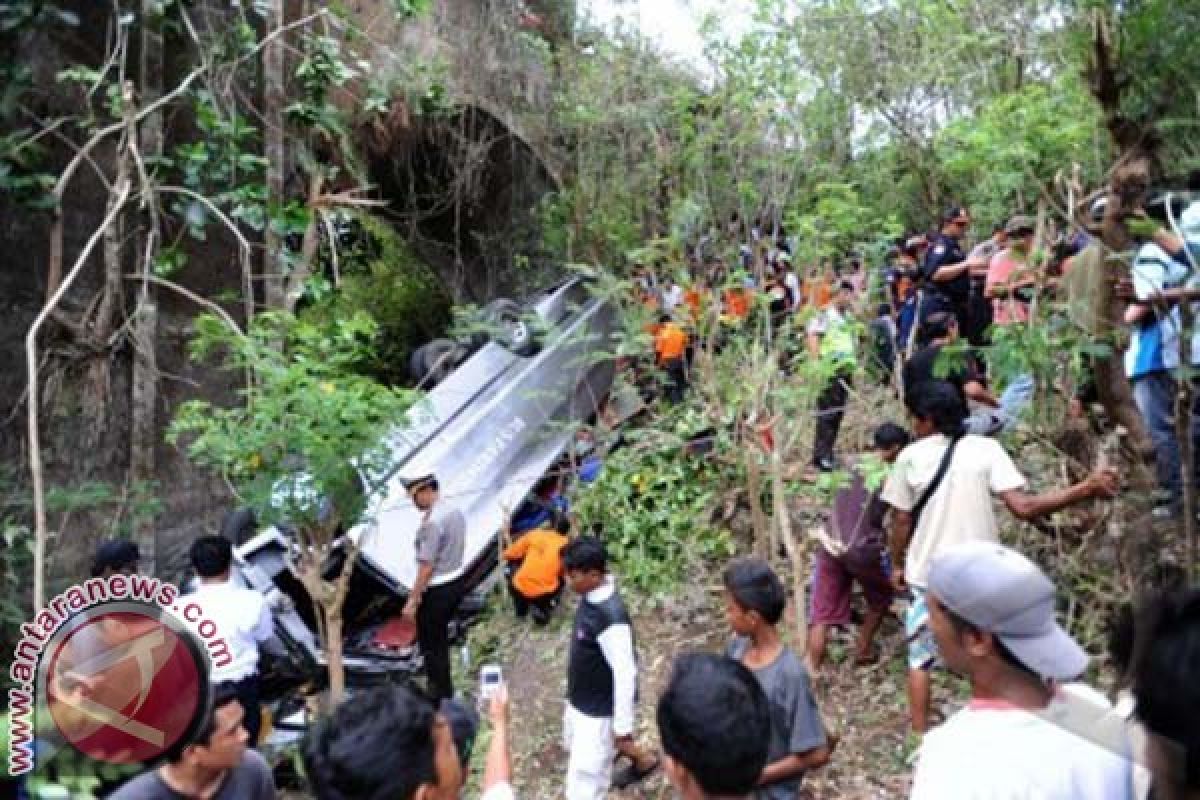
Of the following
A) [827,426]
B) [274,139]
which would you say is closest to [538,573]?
[827,426]

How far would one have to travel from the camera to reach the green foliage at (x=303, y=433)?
14.4 ft

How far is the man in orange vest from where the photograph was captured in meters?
8.41

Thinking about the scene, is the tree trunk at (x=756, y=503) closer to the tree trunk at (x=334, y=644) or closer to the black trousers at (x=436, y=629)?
the black trousers at (x=436, y=629)

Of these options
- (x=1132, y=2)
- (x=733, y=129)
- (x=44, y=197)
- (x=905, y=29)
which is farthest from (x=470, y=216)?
(x=1132, y=2)

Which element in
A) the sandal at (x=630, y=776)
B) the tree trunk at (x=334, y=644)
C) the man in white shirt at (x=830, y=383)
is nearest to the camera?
the sandal at (x=630, y=776)

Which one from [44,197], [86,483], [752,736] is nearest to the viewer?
[752,736]

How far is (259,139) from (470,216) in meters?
4.16

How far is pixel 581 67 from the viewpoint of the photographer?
9.61 m

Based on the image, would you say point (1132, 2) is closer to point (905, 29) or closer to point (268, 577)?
point (268, 577)

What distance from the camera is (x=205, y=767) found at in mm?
2328

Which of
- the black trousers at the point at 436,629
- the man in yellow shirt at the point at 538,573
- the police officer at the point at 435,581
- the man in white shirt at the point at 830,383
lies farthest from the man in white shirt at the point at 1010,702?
the man in yellow shirt at the point at 538,573

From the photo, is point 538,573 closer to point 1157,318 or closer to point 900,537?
point 900,537

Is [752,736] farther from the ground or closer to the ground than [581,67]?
closer to the ground
